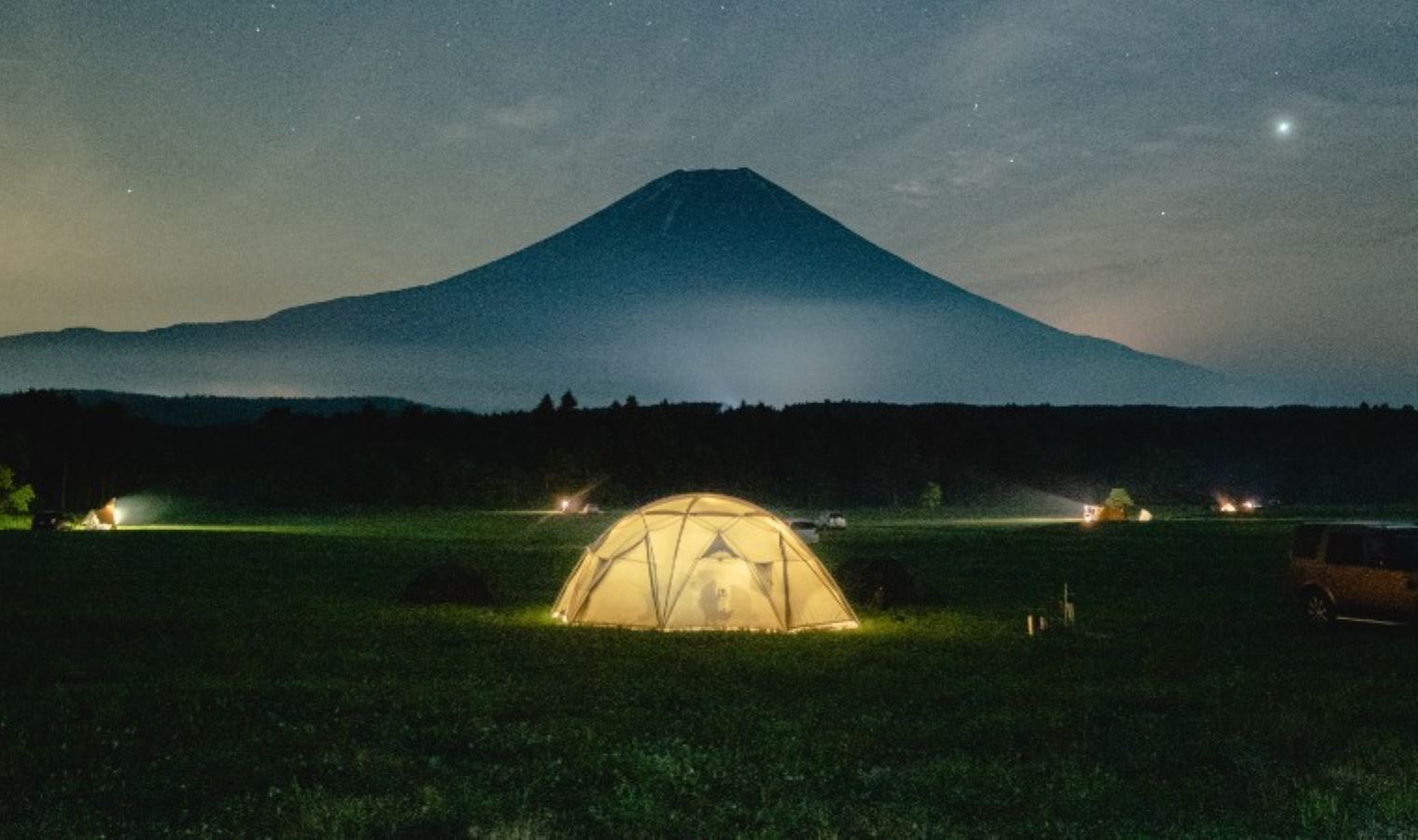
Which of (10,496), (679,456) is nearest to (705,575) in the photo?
(10,496)

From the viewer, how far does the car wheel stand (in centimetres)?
2291

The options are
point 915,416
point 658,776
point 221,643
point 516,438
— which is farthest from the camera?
point 915,416

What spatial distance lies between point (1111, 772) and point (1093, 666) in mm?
7034

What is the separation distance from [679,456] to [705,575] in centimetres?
12013

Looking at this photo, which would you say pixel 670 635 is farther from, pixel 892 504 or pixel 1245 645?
pixel 892 504

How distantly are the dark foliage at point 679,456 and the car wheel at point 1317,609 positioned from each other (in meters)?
93.6

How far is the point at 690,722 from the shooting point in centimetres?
1292

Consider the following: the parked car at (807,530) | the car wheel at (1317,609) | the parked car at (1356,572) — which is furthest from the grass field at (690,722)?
the parked car at (807,530)

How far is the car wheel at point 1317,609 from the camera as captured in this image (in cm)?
2291

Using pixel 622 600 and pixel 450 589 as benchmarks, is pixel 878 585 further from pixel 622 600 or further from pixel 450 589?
pixel 450 589

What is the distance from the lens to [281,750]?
37.4ft

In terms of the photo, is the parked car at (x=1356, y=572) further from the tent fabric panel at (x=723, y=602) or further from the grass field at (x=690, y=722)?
the tent fabric panel at (x=723, y=602)

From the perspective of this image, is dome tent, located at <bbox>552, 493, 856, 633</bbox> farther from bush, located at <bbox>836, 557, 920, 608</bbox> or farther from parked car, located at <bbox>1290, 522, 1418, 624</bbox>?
parked car, located at <bbox>1290, 522, 1418, 624</bbox>

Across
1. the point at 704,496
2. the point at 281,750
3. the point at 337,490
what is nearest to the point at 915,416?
the point at 337,490
